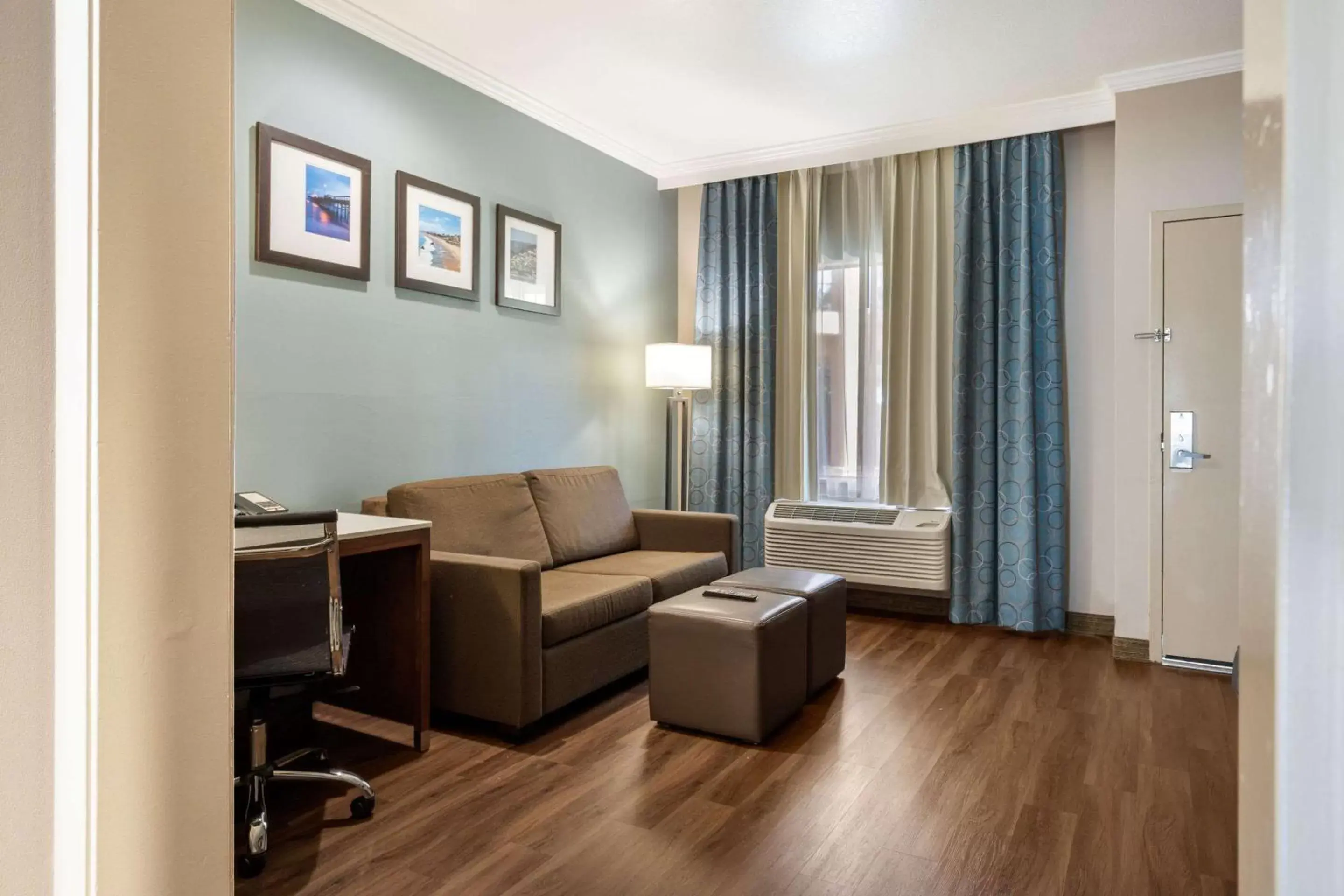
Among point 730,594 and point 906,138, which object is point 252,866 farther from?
point 906,138

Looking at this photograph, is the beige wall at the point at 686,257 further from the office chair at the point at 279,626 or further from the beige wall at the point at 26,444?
the beige wall at the point at 26,444

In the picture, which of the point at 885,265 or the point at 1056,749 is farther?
the point at 885,265

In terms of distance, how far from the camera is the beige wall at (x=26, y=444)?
943 mm

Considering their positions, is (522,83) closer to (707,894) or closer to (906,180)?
(906,180)

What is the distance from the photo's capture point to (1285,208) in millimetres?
343

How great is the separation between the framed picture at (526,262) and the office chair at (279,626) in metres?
2.13

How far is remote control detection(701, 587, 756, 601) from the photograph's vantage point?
9.76 feet

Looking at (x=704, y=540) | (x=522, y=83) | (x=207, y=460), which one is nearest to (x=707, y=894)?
(x=207, y=460)

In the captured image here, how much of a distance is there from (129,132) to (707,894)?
1845 mm

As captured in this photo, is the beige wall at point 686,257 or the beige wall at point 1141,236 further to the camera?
the beige wall at point 686,257

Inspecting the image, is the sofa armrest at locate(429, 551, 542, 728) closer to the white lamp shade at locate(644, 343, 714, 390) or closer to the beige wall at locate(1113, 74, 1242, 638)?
the white lamp shade at locate(644, 343, 714, 390)

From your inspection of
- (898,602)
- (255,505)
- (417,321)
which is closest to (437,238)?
(417,321)

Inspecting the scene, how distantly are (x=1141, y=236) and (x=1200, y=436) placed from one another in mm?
988

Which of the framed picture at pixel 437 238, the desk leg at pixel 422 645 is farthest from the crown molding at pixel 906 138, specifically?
the desk leg at pixel 422 645
